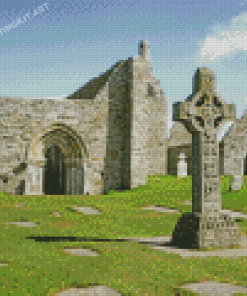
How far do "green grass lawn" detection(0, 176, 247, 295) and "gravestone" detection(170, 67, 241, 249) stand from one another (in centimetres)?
65

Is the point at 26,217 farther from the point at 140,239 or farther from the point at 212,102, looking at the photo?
the point at 212,102

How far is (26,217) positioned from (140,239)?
296 centimetres

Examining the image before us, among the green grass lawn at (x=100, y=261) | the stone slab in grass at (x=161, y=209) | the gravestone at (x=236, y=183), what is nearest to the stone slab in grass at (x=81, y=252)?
the green grass lawn at (x=100, y=261)

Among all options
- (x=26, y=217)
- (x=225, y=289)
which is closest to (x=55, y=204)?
(x=26, y=217)

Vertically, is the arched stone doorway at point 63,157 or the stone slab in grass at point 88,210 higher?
the arched stone doorway at point 63,157

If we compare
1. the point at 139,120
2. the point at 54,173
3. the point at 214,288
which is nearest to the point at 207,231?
the point at 214,288

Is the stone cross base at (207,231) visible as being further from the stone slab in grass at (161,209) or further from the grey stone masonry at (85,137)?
the grey stone masonry at (85,137)

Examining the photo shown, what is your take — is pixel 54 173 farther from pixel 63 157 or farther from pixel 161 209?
pixel 161 209

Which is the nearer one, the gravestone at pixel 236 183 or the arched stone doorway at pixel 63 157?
the gravestone at pixel 236 183

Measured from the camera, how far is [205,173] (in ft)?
19.4

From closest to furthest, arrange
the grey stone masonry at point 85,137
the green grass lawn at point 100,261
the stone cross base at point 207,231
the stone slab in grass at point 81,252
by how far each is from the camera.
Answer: the green grass lawn at point 100,261 < the stone slab in grass at point 81,252 < the stone cross base at point 207,231 < the grey stone masonry at point 85,137

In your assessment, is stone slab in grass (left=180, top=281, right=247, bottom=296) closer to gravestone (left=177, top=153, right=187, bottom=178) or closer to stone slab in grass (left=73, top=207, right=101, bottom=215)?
stone slab in grass (left=73, top=207, right=101, bottom=215)

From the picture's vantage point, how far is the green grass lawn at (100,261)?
3936mm

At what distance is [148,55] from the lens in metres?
24.2
